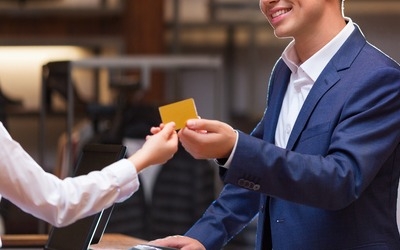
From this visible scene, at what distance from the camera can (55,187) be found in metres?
2.07

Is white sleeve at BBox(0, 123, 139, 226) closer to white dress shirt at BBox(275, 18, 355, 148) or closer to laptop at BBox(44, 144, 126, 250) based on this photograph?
laptop at BBox(44, 144, 126, 250)

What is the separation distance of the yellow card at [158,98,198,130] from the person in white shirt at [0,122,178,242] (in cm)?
15

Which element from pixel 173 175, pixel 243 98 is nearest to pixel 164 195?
pixel 173 175

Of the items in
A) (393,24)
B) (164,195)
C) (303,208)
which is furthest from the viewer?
(393,24)

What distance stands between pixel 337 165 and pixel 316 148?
0.16 m

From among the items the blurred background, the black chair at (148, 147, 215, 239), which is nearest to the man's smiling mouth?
the black chair at (148, 147, 215, 239)

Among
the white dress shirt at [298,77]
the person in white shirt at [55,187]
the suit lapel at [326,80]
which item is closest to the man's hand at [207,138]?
the person in white shirt at [55,187]

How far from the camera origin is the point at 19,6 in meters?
8.69

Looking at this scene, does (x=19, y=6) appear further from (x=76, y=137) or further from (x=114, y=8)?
(x=76, y=137)

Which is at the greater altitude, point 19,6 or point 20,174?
point 20,174

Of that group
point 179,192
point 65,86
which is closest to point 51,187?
point 179,192

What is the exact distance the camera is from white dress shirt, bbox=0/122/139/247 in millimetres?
2051

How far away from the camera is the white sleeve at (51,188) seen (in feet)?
6.73

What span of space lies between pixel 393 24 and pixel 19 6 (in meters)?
3.04
